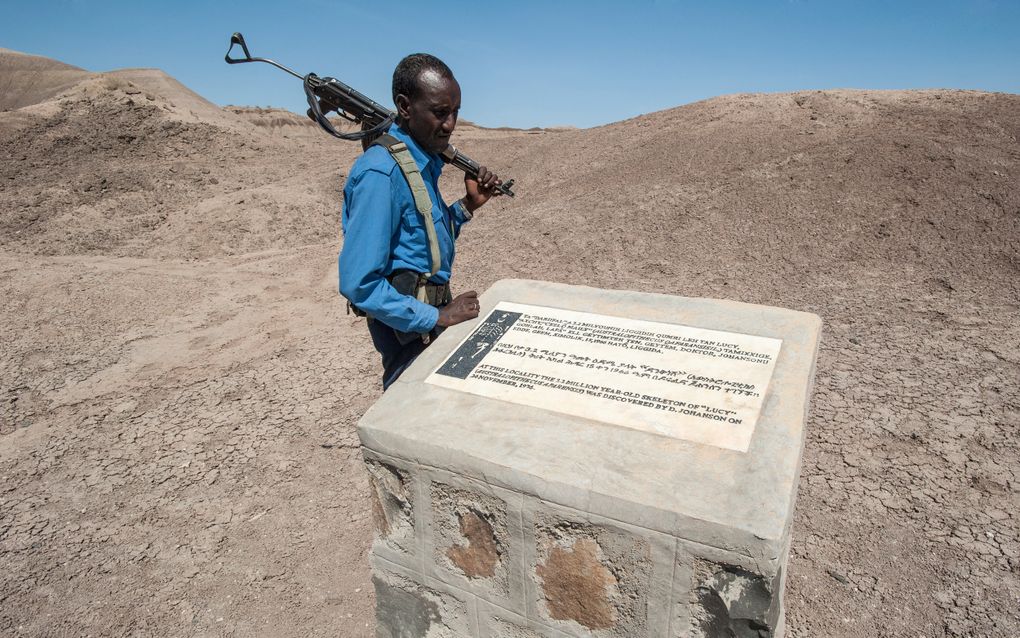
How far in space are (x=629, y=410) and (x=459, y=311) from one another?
0.94 meters

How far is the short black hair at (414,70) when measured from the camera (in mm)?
2439

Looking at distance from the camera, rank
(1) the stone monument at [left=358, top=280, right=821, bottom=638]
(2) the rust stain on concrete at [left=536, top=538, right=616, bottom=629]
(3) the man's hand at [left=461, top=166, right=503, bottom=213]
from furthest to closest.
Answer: (3) the man's hand at [left=461, top=166, right=503, bottom=213]
(2) the rust stain on concrete at [left=536, top=538, right=616, bottom=629]
(1) the stone monument at [left=358, top=280, right=821, bottom=638]

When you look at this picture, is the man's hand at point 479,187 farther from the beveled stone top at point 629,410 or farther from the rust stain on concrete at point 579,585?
the rust stain on concrete at point 579,585

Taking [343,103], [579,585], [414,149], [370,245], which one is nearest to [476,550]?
[579,585]

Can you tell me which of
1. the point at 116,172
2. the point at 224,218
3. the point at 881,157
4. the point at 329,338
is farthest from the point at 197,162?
the point at 881,157

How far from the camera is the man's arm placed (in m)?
2.32

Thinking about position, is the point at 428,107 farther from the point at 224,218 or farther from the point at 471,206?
the point at 224,218

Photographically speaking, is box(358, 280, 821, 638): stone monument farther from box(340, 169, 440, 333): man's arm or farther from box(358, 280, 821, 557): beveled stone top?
box(340, 169, 440, 333): man's arm

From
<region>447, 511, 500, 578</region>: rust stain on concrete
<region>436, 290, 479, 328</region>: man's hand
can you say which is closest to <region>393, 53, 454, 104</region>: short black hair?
<region>436, 290, 479, 328</region>: man's hand

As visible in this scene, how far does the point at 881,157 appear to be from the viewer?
770cm

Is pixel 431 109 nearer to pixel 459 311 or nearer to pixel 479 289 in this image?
pixel 459 311

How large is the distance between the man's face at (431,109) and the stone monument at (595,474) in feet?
2.80

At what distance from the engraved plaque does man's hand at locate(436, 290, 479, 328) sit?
8 cm

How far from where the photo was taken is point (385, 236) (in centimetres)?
235
